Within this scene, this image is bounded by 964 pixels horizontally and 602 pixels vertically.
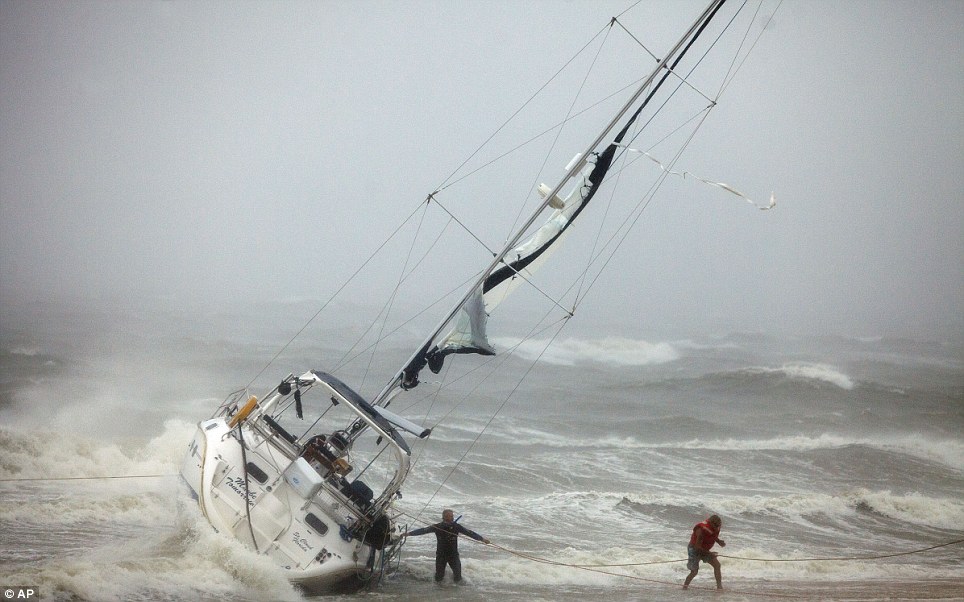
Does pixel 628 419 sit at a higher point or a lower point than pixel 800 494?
higher

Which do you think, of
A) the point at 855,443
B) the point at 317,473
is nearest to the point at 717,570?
the point at 317,473

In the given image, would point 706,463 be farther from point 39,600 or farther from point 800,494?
point 39,600

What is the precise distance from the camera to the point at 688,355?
144 ft

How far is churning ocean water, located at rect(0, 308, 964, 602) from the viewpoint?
9164 millimetres

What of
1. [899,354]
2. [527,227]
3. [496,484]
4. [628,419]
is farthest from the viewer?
[899,354]

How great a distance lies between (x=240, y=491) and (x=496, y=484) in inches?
314

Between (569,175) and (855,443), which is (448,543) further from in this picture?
(855,443)

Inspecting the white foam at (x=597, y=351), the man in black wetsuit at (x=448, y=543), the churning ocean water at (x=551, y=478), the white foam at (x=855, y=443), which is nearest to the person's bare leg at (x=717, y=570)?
the churning ocean water at (x=551, y=478)

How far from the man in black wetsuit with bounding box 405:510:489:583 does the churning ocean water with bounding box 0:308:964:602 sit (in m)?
0.20

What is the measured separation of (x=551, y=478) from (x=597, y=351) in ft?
87.1

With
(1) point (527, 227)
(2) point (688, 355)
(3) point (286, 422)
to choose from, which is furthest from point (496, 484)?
(2) point (688, 355)

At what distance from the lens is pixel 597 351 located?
4269 cm

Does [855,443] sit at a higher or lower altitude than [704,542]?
higher

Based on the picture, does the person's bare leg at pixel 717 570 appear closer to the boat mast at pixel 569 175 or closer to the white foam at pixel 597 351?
the boat mast at pixel 569 175
